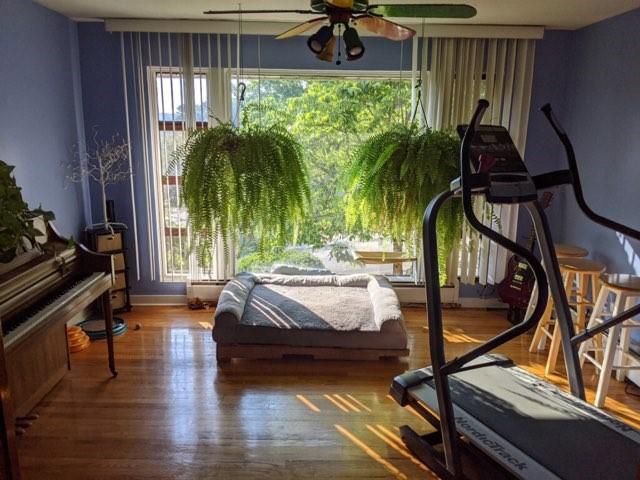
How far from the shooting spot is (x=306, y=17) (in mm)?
3559

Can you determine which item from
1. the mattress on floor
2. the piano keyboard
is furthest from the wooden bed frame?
the piano keyboard

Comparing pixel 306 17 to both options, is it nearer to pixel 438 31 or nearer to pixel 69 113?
pixel 438 31

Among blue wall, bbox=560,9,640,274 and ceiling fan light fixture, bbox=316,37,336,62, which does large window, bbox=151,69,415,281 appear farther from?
ceiling fan light fixture, bbox=316,37,336,62

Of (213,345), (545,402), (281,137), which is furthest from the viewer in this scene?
(213,345)

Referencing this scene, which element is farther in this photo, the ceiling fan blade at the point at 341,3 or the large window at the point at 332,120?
the large window at the point at 332,120

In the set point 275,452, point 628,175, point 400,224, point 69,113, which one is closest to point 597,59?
point 628,175

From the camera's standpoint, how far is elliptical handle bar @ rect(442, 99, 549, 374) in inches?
58.7

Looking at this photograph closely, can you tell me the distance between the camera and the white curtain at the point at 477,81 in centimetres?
378

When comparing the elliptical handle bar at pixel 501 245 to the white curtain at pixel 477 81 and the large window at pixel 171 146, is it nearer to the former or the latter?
the white curtain at pixel 477 81

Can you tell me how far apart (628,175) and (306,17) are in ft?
8.13

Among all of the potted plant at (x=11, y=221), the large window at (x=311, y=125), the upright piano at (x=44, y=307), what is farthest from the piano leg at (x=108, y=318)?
the large window at (x=311, y=125)

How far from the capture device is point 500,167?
6.48 feet

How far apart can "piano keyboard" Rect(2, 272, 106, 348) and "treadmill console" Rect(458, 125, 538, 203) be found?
2.02m

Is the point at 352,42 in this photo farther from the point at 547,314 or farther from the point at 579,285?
the point at 547,314
